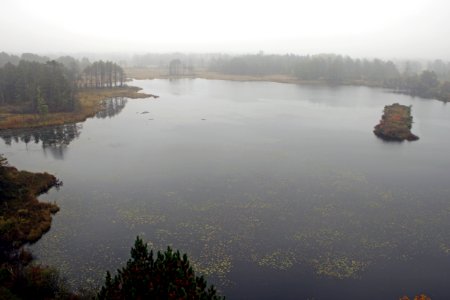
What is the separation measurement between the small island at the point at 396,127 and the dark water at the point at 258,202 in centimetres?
341

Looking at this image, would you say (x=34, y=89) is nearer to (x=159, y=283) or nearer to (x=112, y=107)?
(x=112, y=107)

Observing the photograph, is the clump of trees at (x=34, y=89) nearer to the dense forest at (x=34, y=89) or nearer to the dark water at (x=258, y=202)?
the dense forest at (x=34, y=89)

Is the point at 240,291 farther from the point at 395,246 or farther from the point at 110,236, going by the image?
the point at 395,246

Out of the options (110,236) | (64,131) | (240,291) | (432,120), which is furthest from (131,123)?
(432,120)

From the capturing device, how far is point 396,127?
298ft

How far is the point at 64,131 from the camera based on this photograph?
3492 inches

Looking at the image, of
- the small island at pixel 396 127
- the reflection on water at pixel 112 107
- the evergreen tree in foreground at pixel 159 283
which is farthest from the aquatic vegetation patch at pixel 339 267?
the reflection on water at pixel 112 107

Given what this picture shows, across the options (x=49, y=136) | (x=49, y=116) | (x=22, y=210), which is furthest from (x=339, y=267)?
(x=49, y=116)

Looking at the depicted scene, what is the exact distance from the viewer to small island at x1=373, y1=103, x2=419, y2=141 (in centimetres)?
8725

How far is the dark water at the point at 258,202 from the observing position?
36062 mm

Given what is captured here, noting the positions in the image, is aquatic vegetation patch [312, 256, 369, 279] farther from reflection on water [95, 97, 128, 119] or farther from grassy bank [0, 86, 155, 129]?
reflection on water [95, 97, 128, 119]

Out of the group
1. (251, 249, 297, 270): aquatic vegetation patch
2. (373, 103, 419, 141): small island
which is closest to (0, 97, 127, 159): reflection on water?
(251, 249, 297, 270): aquatic vegetation patch

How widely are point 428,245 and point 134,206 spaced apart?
36.0m

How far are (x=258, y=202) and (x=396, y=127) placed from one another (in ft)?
186
